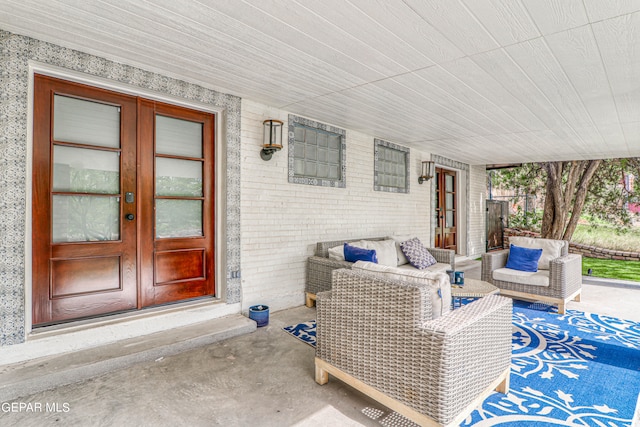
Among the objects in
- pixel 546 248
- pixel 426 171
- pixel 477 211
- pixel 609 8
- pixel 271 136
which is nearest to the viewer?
pixel 609 8

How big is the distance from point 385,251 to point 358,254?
2.28 feet

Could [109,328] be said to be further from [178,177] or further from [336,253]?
[336,253]

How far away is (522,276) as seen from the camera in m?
4.35

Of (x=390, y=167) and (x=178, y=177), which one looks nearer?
(x=178, y=177)

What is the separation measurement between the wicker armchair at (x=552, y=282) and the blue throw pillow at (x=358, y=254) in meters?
1.84

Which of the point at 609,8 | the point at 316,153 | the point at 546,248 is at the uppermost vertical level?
the point at 609,8

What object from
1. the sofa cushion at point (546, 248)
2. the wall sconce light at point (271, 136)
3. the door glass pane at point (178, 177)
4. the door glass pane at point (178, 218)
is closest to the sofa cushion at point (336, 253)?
the wall sconce light at point (271, 136)

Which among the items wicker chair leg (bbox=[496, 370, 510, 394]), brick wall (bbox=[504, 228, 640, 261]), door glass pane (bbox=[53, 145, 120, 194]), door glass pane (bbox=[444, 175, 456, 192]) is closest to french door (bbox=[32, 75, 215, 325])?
door glass pane (bbox=[53, 145, 120, 194])

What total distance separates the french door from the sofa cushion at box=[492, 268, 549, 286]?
3.74 metres

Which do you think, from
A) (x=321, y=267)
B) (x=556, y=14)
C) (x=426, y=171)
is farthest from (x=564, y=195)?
(x=556, y=14)

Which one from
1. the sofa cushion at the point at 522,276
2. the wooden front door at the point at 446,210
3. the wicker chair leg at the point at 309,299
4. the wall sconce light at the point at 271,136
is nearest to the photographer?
the wall sconce light at the point at 271,136

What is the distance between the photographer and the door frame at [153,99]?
2.58 m

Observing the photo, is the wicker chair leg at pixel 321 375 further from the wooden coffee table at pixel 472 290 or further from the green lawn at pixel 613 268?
the green lawn at pixel 613 268

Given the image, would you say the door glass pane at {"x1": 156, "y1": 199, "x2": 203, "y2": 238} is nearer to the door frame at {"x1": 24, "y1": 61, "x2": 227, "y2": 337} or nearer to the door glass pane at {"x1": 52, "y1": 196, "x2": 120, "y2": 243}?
the door frame at {"x1": 24, "y1": 61, "x2": 227, "y2": 337}
